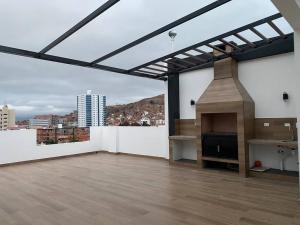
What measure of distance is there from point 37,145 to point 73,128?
1542mm

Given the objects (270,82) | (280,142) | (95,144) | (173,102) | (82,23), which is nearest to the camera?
(82,23)

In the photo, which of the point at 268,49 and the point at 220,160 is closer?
the point at 268,49

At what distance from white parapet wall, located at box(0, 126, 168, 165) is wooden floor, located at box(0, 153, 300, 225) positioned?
130 centimetres

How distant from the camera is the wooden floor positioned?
9.28 feet

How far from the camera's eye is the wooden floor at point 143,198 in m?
2.83

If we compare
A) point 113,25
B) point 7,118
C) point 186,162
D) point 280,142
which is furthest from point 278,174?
point 7,118

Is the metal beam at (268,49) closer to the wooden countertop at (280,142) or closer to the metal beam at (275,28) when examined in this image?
the metal beam at (275,28)

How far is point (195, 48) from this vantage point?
464 centimetres

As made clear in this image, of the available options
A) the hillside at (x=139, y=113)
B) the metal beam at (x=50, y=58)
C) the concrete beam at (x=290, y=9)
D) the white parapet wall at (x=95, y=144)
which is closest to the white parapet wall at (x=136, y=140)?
the white parapet wall at (x=95, y=144)

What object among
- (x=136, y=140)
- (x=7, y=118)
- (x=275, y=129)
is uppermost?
(x=7, y=118)

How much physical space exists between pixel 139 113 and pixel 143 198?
4896 millimetres

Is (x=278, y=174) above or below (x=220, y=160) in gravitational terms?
below

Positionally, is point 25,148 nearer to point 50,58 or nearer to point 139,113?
point 139,113

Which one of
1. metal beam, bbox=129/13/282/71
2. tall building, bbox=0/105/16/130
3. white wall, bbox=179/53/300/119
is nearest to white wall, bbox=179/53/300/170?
white wall, bbox=179/53/300/119
